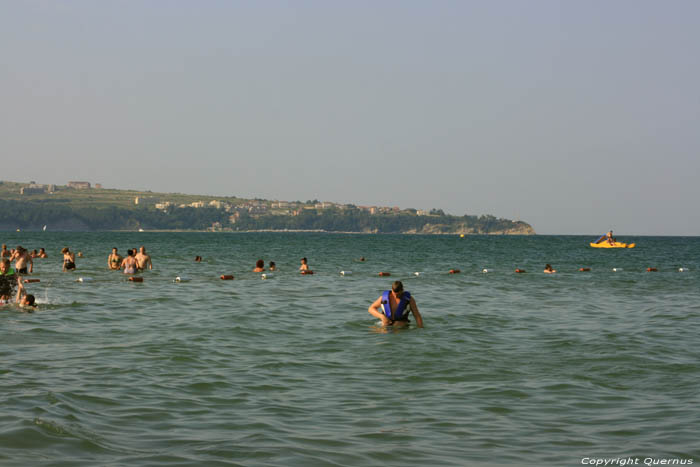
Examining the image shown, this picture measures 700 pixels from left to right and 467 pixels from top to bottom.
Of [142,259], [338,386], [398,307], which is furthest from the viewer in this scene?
[142,259]

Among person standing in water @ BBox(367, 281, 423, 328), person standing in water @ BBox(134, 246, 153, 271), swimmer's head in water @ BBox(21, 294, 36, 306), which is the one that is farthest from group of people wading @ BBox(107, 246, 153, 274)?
person standing in water @ BBox(367, 281, 423, 328)

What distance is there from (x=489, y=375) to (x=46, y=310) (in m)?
14.9

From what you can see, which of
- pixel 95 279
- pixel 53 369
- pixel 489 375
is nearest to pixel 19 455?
pixel 53 369

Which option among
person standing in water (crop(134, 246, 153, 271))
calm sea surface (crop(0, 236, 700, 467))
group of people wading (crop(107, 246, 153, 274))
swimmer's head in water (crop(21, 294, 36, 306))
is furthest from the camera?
person standing in water (crop(134, 246, 153, 271))

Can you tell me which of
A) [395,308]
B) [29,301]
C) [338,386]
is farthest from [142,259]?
[338,386]

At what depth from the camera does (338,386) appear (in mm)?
12047

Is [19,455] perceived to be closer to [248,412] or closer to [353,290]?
[248,412]

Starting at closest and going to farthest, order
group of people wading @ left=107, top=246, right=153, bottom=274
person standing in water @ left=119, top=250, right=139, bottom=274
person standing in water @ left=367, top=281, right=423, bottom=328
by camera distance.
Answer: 1. person standing in water @ left=367, top=281, right=423, bottom=328
2. person standing in water @ left=119, top=250, right=139, bottom=274
3. group of people wading @ left=107, top=246, right=153, bottom=274

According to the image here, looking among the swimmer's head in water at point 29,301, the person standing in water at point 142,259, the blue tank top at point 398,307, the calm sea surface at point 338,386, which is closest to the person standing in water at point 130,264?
the person standing in water at point 142,259

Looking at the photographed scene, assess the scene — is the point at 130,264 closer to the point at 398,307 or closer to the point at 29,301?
the point at 29,301

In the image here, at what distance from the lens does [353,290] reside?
1302 inches

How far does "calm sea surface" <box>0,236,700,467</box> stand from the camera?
27.9 feet

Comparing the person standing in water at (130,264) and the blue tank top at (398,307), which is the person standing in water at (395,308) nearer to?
the blue tank top at (398,307)

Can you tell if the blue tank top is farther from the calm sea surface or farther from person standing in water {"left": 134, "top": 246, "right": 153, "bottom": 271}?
person standing in water {"left": 134, "top": 246, "right": 153, "bottom": 271}
